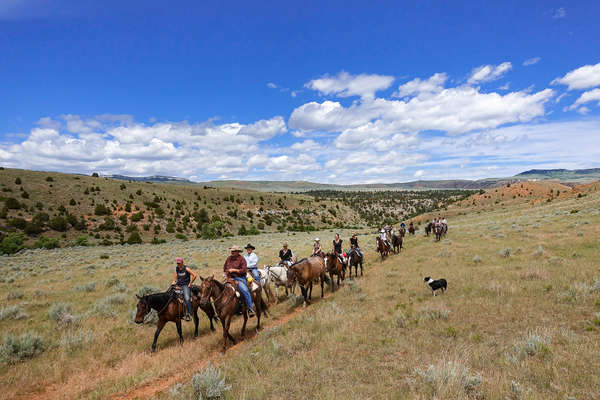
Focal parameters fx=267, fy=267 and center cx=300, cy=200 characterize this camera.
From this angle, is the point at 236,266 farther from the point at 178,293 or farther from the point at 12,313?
the point at 12,313

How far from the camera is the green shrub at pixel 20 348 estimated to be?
7555 millimetres

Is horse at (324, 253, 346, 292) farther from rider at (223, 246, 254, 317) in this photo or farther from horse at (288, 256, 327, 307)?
→ rider at (223, 246, 254, 317)

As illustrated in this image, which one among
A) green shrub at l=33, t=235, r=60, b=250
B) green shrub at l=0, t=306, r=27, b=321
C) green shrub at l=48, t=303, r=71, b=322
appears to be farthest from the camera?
green shrub at l=33, t=235, r=60, b=250

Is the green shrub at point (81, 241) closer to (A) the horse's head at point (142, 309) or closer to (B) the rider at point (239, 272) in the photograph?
(A) the horse's head at point (142, 309)

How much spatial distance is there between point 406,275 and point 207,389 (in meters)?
12.4

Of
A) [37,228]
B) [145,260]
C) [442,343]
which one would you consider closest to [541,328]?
Answer: [442,343]

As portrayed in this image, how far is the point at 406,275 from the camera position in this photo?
48.5ft

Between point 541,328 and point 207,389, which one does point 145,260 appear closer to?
point 207,389

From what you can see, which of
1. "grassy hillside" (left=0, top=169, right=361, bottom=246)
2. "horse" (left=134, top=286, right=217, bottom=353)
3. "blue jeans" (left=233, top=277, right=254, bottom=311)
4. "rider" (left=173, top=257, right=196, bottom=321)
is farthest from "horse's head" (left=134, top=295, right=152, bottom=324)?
"grassy hillside" (left=0, top=169, right=361, bottom=246)

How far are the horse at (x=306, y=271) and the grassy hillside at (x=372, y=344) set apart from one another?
3.88 feet

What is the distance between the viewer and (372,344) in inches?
268

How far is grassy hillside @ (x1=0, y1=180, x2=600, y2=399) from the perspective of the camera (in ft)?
16.1

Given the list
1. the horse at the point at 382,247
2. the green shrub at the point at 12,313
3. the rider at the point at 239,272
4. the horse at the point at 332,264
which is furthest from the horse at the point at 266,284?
the horse at the point at 382,247

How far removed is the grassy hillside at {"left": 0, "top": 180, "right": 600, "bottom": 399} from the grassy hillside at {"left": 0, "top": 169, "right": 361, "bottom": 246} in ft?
128
